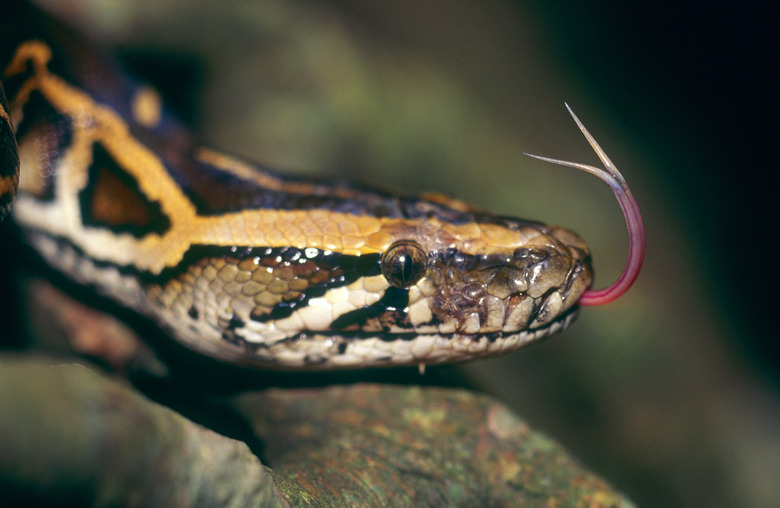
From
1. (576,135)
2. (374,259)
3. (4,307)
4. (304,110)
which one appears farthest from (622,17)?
(4,307)

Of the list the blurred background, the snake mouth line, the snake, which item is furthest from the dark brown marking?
the blurred background

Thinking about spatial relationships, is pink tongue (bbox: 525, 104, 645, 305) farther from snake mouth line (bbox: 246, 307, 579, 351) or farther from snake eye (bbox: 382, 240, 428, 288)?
snake eye (bbox: 382, 240, 428, 288)

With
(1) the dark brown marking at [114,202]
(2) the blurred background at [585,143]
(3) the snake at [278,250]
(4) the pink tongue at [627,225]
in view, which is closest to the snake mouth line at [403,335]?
(3) the snake at [278,250]

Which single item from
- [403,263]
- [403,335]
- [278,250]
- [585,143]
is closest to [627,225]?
[403,263]

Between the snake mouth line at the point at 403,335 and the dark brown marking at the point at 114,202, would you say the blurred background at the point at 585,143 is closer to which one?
the snake mouth line at the point at 403,335

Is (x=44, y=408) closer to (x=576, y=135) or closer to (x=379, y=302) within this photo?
(x=379, y=302)

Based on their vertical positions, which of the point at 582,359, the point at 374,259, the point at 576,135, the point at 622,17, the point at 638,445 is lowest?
the point at 638,445

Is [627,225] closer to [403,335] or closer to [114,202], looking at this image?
[403,335]
